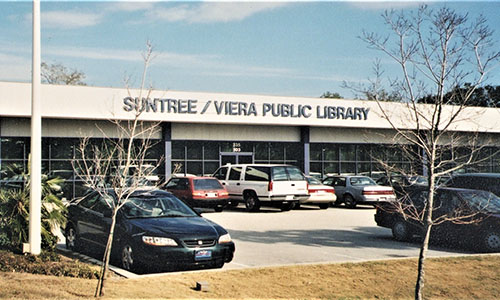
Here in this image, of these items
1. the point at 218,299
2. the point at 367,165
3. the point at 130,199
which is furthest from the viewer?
the point at 367,165

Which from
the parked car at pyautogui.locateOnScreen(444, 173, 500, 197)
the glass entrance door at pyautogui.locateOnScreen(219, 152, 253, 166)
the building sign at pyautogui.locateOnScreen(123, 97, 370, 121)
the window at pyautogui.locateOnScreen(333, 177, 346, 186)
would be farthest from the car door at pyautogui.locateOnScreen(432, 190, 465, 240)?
the glass entrance door at pyautogui.locateOnScreen(219, 152, 253, 166)

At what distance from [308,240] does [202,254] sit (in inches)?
210

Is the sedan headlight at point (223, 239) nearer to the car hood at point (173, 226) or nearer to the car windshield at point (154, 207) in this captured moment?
the car hood at point (173, 226)

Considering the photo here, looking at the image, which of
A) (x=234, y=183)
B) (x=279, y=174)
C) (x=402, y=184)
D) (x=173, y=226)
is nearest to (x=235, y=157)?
(x=234, y=183)

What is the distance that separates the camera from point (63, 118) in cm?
2850

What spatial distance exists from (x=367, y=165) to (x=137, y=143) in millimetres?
14892

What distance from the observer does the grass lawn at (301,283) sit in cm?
946

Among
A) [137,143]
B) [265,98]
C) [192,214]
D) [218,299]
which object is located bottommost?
[218,299]

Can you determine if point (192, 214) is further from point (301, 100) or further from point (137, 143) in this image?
point (301, 100)

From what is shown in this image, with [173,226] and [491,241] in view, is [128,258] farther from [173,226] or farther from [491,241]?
[491,241]

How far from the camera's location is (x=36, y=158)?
1267 centimetres

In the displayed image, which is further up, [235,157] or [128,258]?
[235,157]

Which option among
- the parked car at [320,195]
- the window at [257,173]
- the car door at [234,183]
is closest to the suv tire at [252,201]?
the car door at [234,183]

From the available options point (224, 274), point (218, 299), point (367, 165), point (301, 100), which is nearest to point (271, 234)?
point (224, 274)
